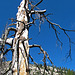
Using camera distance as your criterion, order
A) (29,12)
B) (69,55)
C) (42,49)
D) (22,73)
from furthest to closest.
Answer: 1. (69,55)
2. (29,12)
3. (42,49)
4. (22,73)

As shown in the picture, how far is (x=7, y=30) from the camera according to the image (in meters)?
3.37

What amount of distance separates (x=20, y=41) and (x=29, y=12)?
3.91ft

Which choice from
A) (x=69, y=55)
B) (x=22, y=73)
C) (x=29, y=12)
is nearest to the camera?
(x=22, y=73)

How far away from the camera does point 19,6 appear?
4434mm

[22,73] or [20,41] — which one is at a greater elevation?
[20,41]

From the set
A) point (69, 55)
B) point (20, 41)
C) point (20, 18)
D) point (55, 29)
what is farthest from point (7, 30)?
point (69, 55)

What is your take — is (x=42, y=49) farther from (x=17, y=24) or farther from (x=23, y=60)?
(x=17, y=24)

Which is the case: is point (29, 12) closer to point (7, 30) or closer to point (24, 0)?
point (24, 0)

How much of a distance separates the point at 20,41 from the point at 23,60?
19.8 inches

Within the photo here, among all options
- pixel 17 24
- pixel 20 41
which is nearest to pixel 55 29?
pixel 17 24

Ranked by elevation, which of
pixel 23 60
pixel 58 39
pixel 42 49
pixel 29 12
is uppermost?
pixel 29 12

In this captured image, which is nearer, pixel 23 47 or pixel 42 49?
pixel 23 47

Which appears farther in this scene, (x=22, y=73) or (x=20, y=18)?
(x=20, y=18)

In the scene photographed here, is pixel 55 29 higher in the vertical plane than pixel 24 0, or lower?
lower
